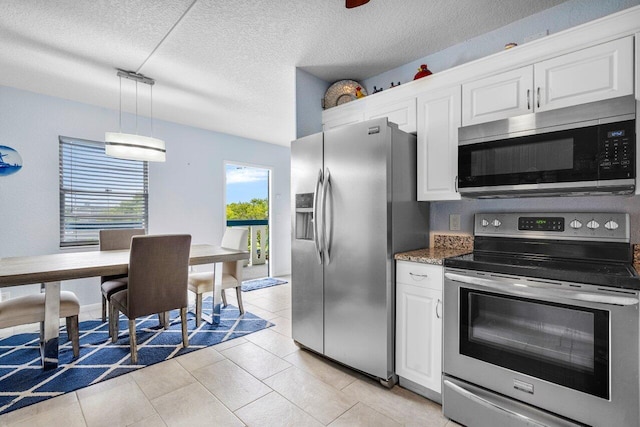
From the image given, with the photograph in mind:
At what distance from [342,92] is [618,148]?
210 cm

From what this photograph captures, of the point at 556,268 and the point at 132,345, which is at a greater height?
the point at 556,268

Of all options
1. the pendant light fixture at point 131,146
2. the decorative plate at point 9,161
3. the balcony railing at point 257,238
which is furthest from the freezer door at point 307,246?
the balcony railing at point 257,238

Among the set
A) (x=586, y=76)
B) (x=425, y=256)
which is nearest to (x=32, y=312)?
(x=425, y=256)

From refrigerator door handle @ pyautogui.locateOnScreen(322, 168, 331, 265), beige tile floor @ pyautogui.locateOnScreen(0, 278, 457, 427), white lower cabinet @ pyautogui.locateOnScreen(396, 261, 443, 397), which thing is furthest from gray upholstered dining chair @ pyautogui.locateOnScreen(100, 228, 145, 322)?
white lower cabinet @ pyautogui.locateOnScreen(396, 261, 443, 397)

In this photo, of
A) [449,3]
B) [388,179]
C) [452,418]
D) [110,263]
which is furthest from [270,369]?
[449,3]

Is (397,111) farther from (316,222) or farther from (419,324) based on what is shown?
(419,324)

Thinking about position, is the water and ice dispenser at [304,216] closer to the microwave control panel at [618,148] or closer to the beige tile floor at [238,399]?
the beige tile floor at [238,399]

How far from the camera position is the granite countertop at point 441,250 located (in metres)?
1.94

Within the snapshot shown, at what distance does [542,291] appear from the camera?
147 cm

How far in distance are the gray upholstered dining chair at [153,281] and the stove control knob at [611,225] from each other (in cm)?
294

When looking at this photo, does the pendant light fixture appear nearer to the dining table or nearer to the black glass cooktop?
the dining table

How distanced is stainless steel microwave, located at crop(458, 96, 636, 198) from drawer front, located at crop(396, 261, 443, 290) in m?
0.55

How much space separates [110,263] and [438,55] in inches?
125

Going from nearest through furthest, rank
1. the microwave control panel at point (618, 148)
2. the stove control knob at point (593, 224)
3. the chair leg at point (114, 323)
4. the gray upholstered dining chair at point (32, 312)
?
the microwave control panel at point (618, 148)
the stove control knob at point (593, 224)
the gray upholstered dining chair at point (32, 312)
the chair leg at point (114, 323)
